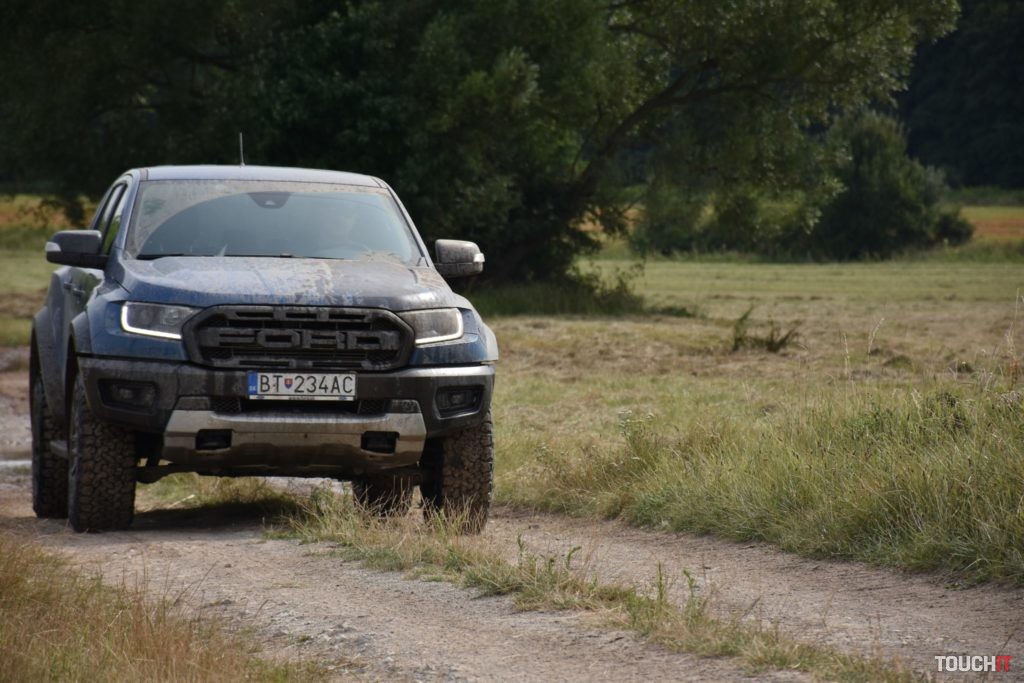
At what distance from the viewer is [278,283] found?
7996mm

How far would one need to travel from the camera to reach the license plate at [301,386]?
7.81 m

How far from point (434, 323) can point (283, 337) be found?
2.66 feet

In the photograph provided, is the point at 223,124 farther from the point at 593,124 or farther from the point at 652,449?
the point at 652,449

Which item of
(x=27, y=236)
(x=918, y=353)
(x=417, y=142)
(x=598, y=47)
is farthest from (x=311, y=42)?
(x=27, y=236)

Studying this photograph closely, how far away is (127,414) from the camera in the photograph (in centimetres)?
791

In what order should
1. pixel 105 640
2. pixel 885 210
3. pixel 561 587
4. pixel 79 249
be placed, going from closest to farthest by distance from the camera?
pixel 105 640 → pixel 561 587 → pixel 79 249 → pixel 885 210

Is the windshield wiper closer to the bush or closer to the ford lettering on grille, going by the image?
the ford lettering on grille

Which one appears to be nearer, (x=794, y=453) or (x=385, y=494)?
(x=794, y=453)

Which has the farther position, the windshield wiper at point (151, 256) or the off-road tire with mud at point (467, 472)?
the windshield wiper at point (151, 256)

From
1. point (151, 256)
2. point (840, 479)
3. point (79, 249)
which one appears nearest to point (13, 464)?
point (79, 249)

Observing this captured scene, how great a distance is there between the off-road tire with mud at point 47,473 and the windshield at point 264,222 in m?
1.44

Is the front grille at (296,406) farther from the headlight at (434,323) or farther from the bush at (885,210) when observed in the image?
the bush at (885,210)

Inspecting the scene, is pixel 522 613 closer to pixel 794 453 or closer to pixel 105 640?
pixel 105 640

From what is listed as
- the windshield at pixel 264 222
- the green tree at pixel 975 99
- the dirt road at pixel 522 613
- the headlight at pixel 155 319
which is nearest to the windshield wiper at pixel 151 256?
the windshield at pixel 264 222
